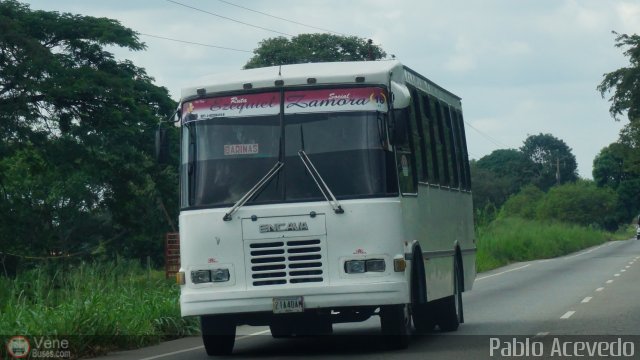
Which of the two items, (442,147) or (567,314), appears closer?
(442,147)

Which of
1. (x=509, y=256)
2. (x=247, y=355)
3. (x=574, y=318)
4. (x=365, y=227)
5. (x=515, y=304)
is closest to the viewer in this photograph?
(x=365, y=227)

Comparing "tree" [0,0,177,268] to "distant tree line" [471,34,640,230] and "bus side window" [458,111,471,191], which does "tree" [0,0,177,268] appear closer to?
"bus side window" [458,111,471,191]

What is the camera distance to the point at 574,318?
19359 mm

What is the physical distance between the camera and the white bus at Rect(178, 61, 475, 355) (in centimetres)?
1377

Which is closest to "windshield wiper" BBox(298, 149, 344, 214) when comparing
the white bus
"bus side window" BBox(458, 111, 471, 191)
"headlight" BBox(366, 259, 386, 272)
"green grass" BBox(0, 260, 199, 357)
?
the white bus

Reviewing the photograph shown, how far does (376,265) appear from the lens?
13781mm

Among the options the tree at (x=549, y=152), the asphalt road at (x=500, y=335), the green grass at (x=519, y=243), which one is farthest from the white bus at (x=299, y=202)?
the tree at (x=549, y=152)

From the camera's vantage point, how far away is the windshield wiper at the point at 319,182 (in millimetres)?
13789

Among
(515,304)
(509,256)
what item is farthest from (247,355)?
(509,256)

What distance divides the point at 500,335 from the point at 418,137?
109 inches

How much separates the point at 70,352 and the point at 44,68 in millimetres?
26430

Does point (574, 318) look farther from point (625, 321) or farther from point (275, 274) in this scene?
point (275, 274)

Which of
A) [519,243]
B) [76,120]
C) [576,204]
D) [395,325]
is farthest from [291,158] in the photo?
[576,204]

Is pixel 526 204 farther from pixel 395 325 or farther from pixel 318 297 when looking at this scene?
pixel 318 297
